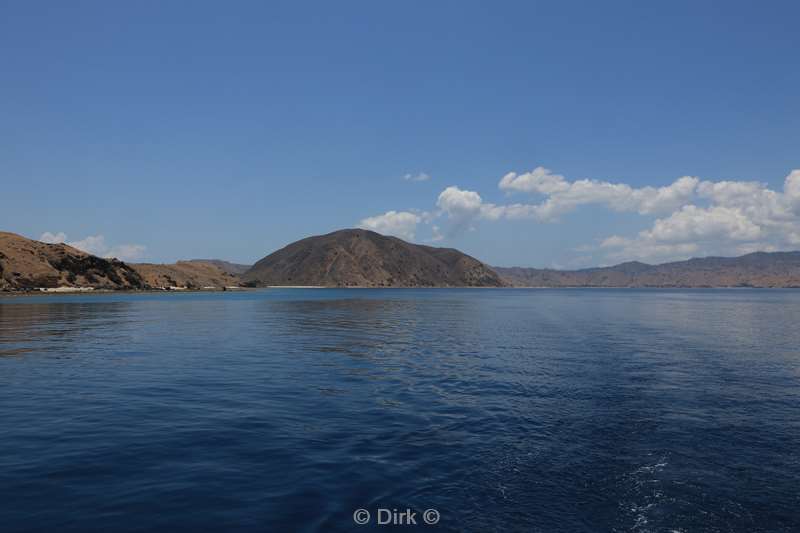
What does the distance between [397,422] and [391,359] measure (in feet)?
64.4

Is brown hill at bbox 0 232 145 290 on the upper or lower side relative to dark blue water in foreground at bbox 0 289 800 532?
upper

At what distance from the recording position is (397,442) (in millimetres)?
19078

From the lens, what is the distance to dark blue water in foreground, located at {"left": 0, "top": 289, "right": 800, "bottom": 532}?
13078 mm

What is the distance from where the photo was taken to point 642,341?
180 ft

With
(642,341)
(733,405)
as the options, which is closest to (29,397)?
(733,405)

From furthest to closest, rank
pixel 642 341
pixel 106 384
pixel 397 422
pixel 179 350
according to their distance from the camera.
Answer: pixel 642 341 → pixel 179 350 → pixel 106 384 → pixel 397 422

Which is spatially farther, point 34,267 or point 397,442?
point 34,267

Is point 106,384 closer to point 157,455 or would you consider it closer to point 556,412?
point 157,455

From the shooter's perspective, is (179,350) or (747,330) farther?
(747,330)

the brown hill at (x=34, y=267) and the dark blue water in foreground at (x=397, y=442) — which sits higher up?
the brown hill at (x=34, y=267)

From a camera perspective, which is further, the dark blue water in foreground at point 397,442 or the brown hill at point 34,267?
the brown hill at point 34,267

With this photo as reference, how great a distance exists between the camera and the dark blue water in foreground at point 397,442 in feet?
42.9

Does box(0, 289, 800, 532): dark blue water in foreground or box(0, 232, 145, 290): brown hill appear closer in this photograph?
box(0, 289, 800, 532): dark blue water in foreground

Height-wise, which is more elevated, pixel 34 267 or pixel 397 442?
pixel 34 267
